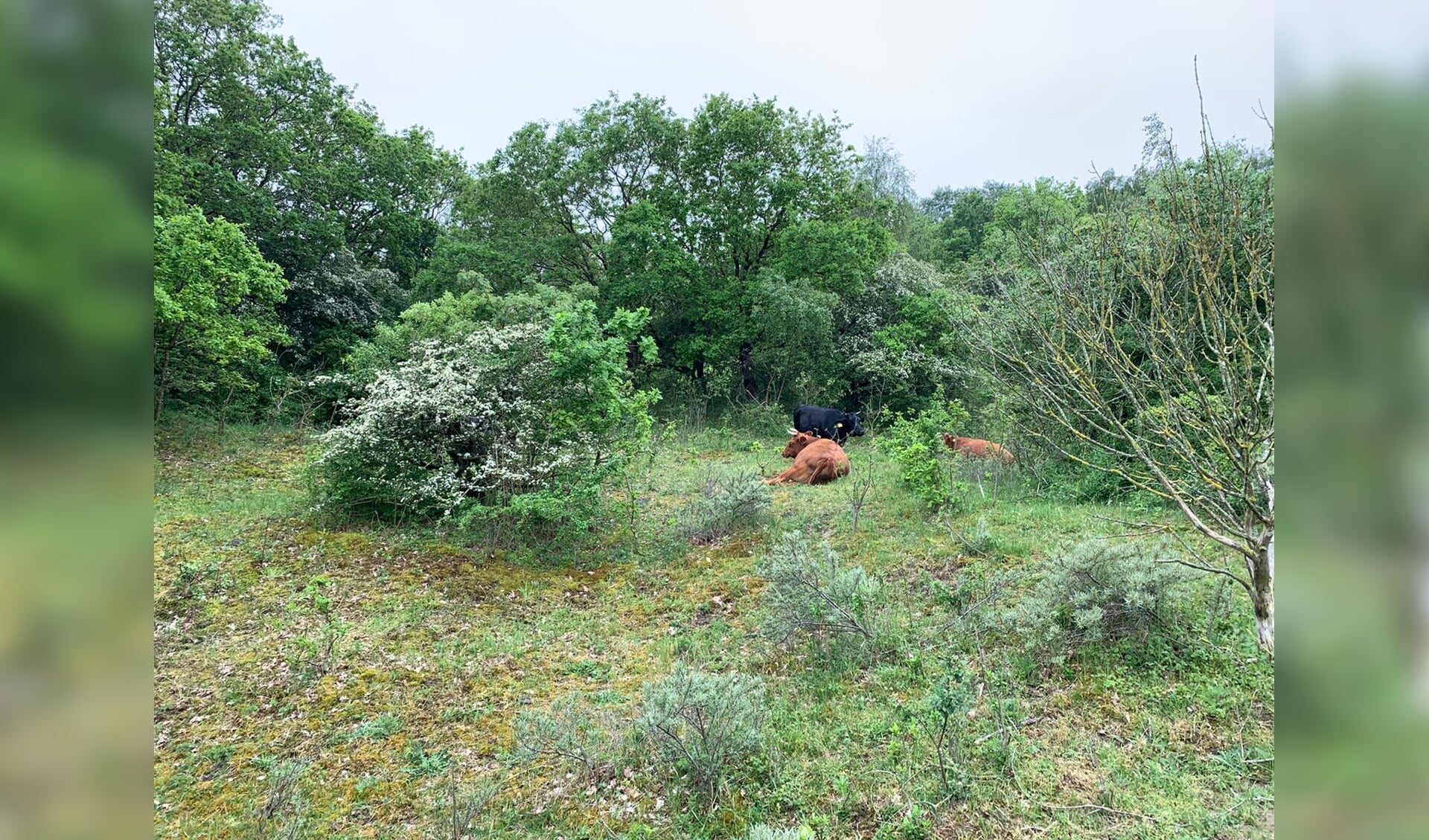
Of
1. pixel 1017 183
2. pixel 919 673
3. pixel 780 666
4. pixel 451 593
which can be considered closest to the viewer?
pixel 919 673

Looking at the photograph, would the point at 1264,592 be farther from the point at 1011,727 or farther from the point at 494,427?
the point at 494,427

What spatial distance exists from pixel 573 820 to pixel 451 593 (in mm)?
2810

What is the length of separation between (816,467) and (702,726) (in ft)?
19.4

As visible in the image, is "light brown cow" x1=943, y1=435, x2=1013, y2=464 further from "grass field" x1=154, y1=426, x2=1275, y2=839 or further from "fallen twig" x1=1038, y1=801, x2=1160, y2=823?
"fallen twig" x1=1038, y1=801, x2=1160, y2=823

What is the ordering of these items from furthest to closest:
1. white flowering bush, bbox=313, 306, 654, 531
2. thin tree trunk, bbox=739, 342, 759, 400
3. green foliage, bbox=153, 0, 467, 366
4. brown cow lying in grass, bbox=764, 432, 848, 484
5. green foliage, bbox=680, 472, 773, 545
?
thin tree trunk, bbox=739, 342, 759, 400
green foliage, bbox=153, 0, 467, 366
brown cow lying in grass, bbox=764, 432, 848, 484
green foliage, bbox=680, 472, 773, 545
white flowering bush, bbox=313, 306, 654, 531

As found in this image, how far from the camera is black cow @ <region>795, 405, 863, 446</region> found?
451 inches

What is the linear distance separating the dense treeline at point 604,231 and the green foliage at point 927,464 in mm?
5588

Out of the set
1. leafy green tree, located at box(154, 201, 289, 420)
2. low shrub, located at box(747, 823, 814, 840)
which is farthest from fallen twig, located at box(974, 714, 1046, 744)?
leafy green tree, located at box(154, 201, 289, 420)

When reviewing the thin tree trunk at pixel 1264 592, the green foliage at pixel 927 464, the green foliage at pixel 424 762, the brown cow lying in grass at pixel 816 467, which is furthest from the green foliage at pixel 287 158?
the thin tree trunk at pixel 1264 592

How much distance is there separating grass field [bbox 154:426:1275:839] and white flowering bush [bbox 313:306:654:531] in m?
0.56
